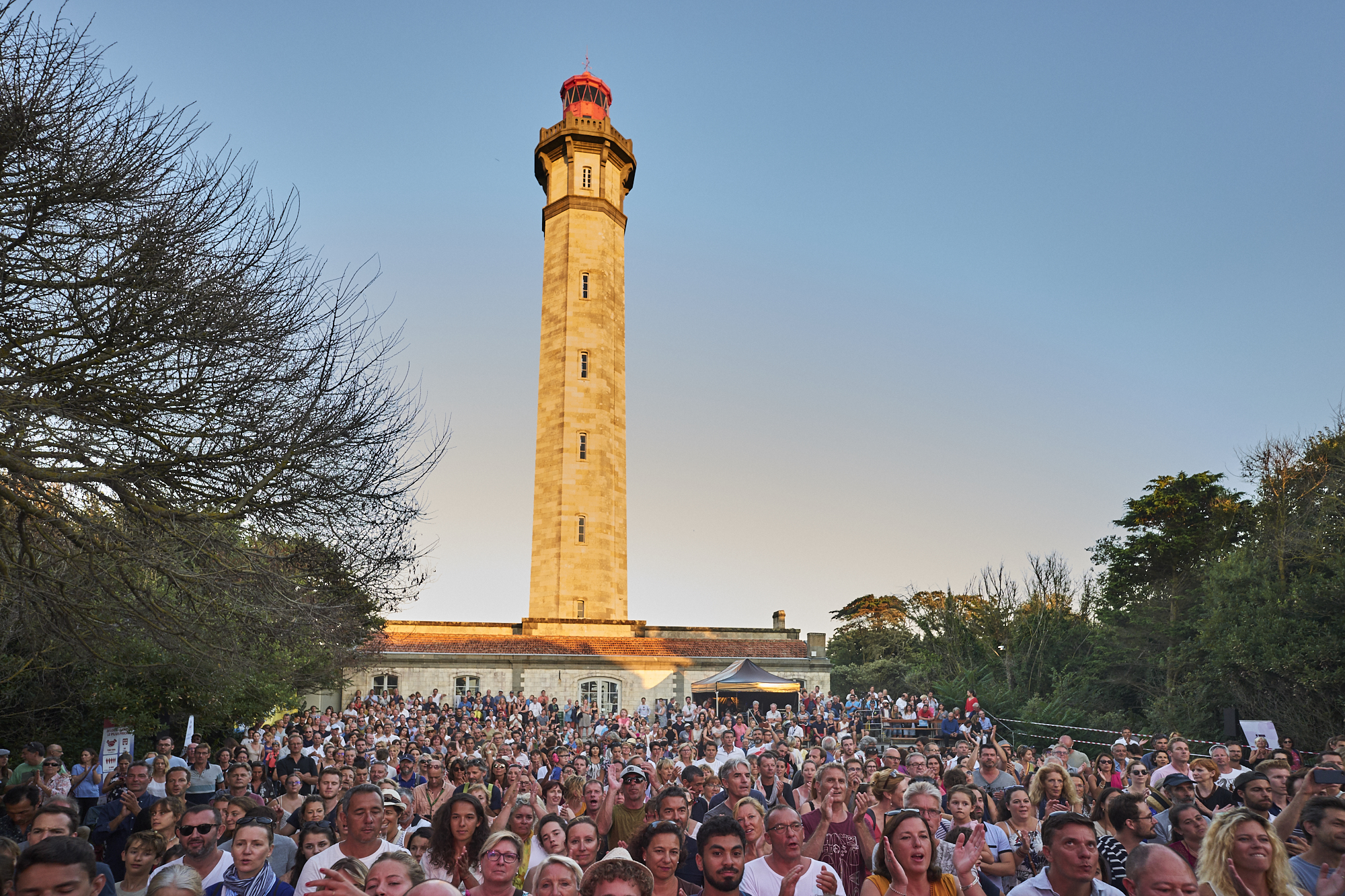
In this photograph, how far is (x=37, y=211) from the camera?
338 inches

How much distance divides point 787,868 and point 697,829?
1682 millimetres

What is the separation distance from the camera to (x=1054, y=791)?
7695 millimetres

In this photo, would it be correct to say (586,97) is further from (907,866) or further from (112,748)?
(907,866)

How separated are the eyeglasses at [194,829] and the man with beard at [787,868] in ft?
10.8

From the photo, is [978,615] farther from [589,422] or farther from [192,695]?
[192,695]

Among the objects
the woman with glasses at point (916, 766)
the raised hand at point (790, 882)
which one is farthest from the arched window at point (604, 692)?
the raised hand at point (790, 882)

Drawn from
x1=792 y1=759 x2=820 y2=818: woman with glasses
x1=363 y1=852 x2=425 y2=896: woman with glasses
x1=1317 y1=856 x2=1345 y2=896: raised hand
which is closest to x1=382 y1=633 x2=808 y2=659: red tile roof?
x1=792 y1=759 x2=820 y2=818: woman with glasses

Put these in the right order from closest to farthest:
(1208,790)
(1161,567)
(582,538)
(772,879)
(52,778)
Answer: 1. (772,879)
2. (1208,790)
3. (52,778)
4. (1161,567)
5. (582,538)

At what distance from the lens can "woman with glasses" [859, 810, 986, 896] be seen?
4844 millimetres

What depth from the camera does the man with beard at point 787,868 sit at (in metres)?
5.02

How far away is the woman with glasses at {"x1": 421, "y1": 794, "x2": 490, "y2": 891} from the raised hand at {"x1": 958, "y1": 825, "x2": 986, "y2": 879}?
9.61 feet

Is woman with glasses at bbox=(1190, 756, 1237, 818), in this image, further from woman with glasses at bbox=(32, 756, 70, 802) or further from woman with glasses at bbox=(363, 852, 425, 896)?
woman with glasses at bbox=(32, 756, 70, 802)

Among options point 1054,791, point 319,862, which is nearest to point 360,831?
point 319,862

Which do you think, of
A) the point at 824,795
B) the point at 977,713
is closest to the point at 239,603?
the point at 824,795
